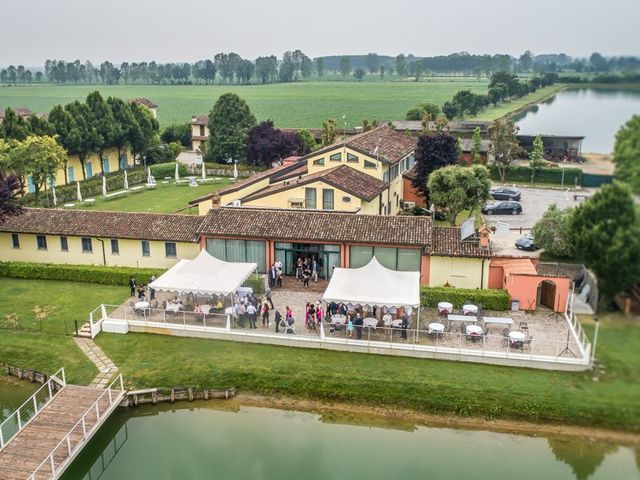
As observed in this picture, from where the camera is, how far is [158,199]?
53375 millimetres

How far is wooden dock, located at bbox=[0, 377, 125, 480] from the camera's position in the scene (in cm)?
1803

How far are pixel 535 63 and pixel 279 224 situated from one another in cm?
2168

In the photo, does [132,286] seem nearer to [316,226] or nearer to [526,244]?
[316,226]

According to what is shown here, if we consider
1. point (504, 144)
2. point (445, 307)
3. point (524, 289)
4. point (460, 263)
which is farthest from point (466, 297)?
point (504, 144)

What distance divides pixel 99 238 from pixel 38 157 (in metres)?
17.9

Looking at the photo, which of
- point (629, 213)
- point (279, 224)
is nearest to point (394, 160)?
point (279, 224)

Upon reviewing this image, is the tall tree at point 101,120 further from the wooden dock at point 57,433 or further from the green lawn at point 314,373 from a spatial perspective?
the wooden dock at point 57,433

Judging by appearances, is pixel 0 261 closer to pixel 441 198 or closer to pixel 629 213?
pixel 441 198

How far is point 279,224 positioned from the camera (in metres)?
31.9

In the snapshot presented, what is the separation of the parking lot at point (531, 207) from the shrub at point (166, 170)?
108 ft

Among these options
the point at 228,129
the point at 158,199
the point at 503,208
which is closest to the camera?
the point at 503,208

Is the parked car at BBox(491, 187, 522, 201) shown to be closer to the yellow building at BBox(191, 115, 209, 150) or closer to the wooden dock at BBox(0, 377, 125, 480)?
the wooden dock at BBox(0, 377, 125, 480)

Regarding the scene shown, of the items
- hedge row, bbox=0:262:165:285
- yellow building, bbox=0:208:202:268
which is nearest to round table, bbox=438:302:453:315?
yellow building, bbox=0:208:202:268

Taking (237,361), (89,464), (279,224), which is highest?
(279,224)
